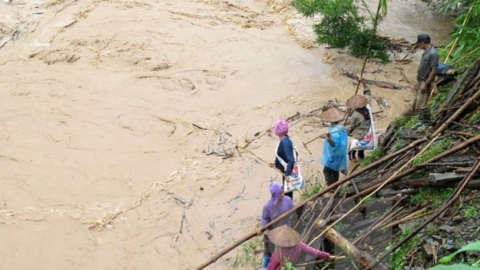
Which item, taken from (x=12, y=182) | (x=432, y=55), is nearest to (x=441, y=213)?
(x=432, y=55)

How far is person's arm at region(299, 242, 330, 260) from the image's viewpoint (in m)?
4.25

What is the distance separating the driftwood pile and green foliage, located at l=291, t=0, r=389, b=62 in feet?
15.3

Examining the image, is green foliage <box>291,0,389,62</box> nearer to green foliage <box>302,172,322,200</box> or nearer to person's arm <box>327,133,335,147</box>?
green foliage <box>302,172,322,200</box>

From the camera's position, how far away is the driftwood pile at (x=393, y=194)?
162 inches

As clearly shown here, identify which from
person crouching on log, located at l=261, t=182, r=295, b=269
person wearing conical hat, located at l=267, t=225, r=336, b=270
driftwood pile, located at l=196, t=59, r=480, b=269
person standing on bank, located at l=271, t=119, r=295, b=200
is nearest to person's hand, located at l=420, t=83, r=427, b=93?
driftwood pile, located at l=196, t=59, r=480, b=269

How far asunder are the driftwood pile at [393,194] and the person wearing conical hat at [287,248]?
106 millimetres

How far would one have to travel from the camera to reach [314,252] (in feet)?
14.0

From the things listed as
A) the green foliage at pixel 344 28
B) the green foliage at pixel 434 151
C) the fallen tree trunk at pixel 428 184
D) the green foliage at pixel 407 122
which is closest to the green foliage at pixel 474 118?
the green foliage at pixel 434 151

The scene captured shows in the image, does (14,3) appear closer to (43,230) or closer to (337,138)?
(43,230)

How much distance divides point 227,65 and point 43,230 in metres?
5.23

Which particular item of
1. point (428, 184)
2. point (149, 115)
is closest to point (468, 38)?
point (428, 184)

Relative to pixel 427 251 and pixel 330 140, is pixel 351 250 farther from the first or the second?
pixel 330 140

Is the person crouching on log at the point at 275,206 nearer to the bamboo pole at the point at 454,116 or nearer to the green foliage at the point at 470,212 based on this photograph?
the green foliage at the point at 470,212

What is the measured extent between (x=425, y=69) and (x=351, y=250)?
13.2 ft
